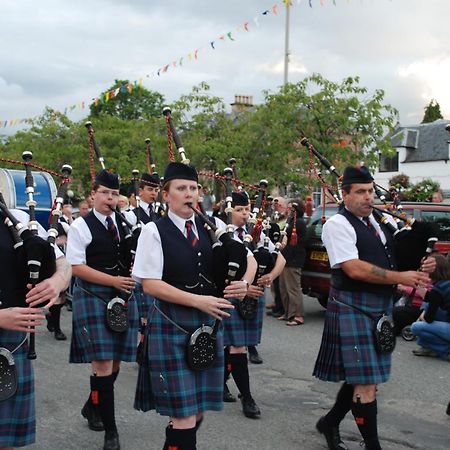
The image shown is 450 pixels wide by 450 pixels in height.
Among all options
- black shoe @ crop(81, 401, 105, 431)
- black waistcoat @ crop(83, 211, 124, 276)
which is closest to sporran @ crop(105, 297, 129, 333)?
black waistcoat @ crop(83, 211, 124, 276)

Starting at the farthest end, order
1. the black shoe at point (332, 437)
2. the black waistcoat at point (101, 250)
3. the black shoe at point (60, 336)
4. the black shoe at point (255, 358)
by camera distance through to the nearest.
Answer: the black shoe at point (60, 336) → the black shoe at point (255, 358) → the black waistcoat at point (101, 250) → the black shoe at point (332, 437)

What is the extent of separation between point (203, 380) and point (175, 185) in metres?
1.02

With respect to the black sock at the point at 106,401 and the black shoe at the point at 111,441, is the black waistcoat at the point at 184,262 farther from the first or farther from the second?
the black shoe at the point at 111,441

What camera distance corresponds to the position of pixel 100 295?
4508 millimetres

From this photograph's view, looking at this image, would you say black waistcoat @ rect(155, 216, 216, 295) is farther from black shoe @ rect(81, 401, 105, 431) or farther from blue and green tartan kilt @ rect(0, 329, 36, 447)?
black shoe @ rect(81, 401, 105, 431)

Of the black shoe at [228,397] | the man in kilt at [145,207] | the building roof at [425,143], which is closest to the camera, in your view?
the black shoe at [228,397]

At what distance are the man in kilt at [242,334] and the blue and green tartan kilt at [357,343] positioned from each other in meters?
0.94

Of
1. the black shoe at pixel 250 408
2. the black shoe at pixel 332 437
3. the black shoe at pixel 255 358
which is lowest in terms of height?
the black shoe at pixel 255 358

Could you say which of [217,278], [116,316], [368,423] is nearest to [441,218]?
[368,423]

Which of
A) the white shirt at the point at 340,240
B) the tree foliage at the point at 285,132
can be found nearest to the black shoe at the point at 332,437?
the white shirt at the point at 340,240

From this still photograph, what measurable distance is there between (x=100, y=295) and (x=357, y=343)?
1.73 metres

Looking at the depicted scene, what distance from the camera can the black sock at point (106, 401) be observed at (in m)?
4.27

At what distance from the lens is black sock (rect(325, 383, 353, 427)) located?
4.20 metres

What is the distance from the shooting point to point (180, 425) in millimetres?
3307
